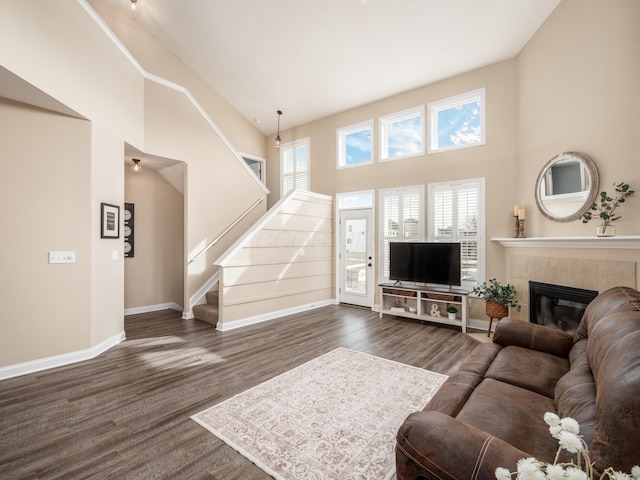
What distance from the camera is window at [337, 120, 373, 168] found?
20.4 ft

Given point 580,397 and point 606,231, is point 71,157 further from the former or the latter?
point 606,231

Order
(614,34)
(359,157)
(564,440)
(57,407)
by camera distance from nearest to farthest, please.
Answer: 1. (564,440)
2. (57,407)
3. (614,34)
4. (359,157)

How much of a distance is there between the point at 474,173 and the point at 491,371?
3.76m

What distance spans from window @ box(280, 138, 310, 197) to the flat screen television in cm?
287

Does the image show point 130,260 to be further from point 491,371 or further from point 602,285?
point 602,285

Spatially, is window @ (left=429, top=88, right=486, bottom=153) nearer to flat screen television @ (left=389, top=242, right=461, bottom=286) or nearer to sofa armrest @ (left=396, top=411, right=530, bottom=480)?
flat screen television @ (left=389, top=242, right=461, bottom=286)

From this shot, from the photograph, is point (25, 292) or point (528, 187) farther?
point (528, 187)

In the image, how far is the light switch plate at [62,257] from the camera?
3.33 metres

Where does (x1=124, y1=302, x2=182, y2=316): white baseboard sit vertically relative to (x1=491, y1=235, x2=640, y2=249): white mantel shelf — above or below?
below

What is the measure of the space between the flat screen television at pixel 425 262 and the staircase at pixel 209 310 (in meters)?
3.11

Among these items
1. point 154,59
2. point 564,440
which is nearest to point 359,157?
point 154,59

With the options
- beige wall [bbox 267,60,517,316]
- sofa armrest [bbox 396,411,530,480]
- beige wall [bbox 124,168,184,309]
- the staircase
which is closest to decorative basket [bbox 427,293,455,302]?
beige wall [bbox 267,60,517,316]

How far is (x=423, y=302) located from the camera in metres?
5.30

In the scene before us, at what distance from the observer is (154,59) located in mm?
5676
